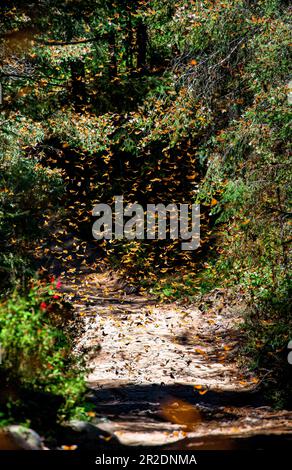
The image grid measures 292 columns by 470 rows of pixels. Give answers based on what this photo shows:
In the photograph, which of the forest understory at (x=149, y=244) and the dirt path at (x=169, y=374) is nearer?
the forest understory at (x=149, y=244)

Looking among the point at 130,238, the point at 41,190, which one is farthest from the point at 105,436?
the point at 130,238

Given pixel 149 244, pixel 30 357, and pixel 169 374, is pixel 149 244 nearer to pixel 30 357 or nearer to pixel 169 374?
pixel 169 374

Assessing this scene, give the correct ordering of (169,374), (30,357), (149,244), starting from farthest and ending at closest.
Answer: (149,244)
(169,374)
(30,357)

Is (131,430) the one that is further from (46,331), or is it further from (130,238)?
(130,238)

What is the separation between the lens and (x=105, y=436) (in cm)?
598


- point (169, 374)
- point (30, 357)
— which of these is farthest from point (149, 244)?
point (30, 357)

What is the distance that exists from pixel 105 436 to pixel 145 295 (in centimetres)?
832

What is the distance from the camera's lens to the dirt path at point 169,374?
6695 mm

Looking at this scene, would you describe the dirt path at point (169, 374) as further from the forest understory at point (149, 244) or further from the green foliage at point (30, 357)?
the green foliage at point (30, 357)

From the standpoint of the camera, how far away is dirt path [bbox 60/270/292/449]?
22.0 ft

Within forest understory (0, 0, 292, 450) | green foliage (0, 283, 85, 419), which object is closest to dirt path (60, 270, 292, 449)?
forest understory (0, 0, 292, 450)

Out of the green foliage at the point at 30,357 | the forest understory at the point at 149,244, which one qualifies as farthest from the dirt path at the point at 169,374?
the green foliage at the point at 30,357

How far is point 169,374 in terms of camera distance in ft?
31.4

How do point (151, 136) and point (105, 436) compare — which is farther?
point (151, 136)
